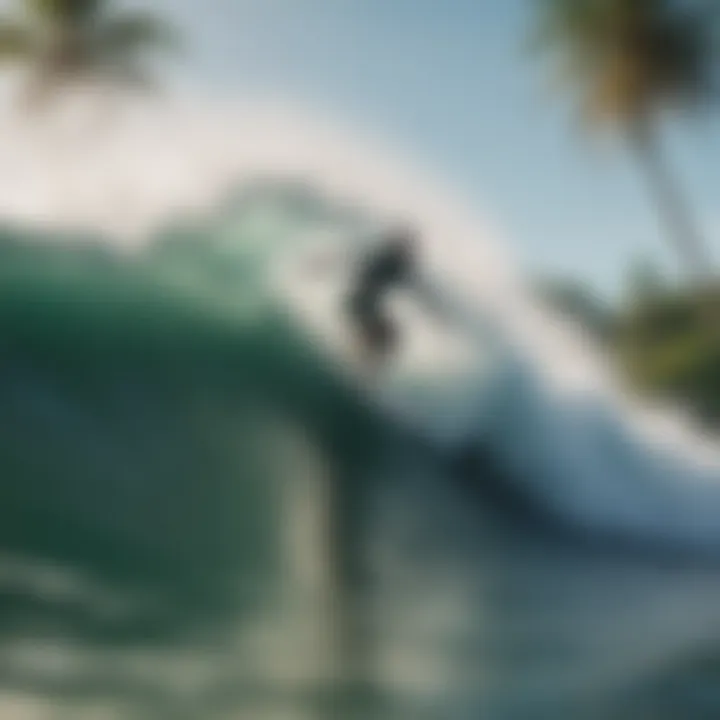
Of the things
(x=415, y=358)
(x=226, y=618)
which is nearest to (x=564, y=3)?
(x=415, y=358)

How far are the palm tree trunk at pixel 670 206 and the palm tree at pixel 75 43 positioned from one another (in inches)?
15.9

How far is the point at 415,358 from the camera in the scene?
97cm

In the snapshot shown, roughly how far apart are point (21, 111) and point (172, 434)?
0.29m

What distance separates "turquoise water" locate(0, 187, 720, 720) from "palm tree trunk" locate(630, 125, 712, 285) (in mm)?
229

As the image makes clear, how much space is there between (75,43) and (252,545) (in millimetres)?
419

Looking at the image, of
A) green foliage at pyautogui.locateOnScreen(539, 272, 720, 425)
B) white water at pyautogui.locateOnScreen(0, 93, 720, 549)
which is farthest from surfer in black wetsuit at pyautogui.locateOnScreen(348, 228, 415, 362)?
green foliage at pyautogui.locateOnScreen(539, 272, 720, 425)

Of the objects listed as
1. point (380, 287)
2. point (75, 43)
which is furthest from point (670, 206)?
point (75, 43)

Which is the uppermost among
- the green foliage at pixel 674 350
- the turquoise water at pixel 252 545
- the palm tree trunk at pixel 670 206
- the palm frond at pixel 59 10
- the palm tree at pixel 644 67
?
the palm frond at pixel 59 10

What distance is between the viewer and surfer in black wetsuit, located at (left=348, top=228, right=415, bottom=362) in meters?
0.97

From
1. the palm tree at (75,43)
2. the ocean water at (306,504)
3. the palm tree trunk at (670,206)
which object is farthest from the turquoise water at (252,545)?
the palm tree trunk at (670,206)

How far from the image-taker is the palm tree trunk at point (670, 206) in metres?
0.99

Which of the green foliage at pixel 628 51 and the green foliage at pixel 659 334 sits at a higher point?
the green foliage at pixel 628 51

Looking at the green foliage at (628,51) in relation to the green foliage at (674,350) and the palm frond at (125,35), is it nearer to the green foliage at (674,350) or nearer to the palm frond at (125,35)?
the green foliage at (674,350)

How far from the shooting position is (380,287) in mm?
978
